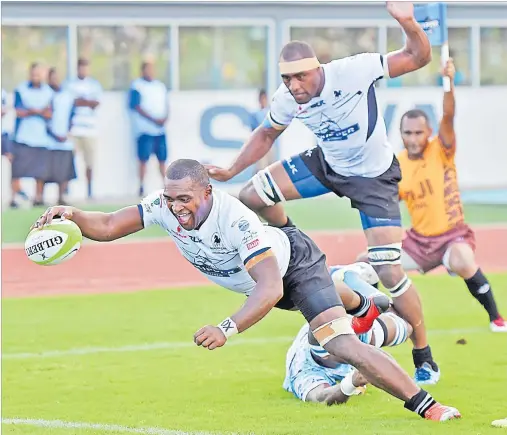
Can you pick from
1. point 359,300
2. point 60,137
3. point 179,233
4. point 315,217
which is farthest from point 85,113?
point 179,233

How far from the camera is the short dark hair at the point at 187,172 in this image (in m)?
6.85

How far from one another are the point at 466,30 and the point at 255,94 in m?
4.87

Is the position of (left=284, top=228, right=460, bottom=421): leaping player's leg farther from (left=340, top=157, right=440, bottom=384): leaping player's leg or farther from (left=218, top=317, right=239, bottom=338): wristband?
(left=340, top=157, right=440, bottom=384): leaping player's leg

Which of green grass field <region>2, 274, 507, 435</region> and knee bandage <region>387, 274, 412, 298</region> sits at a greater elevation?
knee bandage <region>387, 274, 412, 298</region>

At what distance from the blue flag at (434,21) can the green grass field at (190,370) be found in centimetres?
253

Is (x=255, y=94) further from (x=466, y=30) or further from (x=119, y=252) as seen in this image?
(x=119, y=252)

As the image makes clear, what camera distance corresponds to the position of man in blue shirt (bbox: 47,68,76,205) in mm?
21844

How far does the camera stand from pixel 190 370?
9156 millimetres

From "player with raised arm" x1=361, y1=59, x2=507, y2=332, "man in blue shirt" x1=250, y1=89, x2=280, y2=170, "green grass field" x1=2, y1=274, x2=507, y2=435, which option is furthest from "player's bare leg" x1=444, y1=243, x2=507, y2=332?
"man in blue shirt" x1=250, y1=89, x2=280, y2=170

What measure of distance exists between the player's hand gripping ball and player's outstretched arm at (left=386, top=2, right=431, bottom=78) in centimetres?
262

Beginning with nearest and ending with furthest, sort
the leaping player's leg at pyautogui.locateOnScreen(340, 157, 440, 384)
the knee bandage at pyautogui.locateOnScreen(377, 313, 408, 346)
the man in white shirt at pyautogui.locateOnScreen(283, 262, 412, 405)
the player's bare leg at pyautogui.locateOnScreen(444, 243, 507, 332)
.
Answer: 1. the man in white shirt at pyautogui.locateOnScreen(283, 262, 412, 405)
2. the knee bandage at pyautogui.locateOnScreen(377, 313, 408, 346)
3. the leaping player's leg at pyautogui.locateOnScreen(340, 157, 440, 384)
4. the player's bare leg at pyautogui.locateOnScreen(444, 243, 507, 332)

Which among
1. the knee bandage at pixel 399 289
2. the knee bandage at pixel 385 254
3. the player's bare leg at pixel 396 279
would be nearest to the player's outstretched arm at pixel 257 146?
the player's bare leg at pixel 396 279

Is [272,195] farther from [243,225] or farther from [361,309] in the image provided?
[243,225]

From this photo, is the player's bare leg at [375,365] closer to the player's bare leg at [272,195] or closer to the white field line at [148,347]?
the player's bare leg at [272,195]
